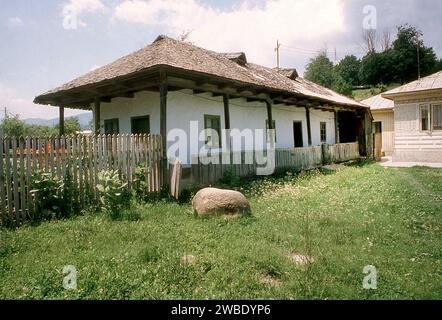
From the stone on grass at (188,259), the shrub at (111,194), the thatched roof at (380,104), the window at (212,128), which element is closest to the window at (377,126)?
the thatched roof at (380,104)

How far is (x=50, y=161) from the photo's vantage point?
6723 millimetres

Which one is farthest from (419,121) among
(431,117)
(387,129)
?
(387,129)

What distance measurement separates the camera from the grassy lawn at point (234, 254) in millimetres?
3654

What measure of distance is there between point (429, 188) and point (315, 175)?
4164 mm

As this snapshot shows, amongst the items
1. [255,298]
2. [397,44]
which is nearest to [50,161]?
[255,298]

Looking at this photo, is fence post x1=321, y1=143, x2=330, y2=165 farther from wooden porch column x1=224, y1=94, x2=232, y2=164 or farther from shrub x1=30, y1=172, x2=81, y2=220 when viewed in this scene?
shrub x1=30, y1=172, x2=81, y2=220

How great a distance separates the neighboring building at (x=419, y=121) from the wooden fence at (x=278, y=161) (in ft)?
10.1

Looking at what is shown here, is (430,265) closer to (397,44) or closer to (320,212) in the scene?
(320,212)

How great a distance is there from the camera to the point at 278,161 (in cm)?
1395

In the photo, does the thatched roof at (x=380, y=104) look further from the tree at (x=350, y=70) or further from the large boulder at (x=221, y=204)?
the tree at (x=350, y=70)

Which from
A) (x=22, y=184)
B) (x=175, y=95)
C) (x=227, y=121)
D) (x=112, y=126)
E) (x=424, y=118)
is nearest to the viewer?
(x=22, y=184)

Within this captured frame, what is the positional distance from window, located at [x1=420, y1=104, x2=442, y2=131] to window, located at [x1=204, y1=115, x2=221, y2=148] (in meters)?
12.1

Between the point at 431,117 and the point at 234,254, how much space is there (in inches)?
682

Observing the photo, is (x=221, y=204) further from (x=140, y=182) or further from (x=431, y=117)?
(x=431, y=117)
